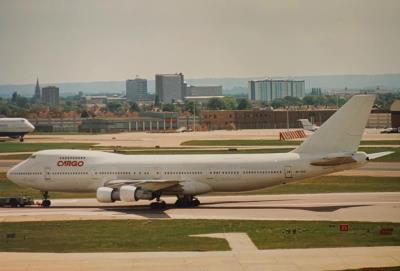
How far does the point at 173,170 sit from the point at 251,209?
6.12 meters

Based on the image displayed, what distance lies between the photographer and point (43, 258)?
35844 mm

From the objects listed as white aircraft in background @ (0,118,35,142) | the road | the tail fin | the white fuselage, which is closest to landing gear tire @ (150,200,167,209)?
the white fuselage

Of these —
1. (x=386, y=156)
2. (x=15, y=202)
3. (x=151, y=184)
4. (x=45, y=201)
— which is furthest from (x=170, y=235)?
(x=386, y=156)

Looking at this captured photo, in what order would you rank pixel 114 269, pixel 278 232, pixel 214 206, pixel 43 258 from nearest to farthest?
pixel 114 269, pixel 43 258, pixel 278 232, pixel 214 206

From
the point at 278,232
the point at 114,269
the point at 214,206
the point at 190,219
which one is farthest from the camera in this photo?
the point at 214,206

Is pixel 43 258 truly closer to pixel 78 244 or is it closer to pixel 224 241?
pixel 78 244

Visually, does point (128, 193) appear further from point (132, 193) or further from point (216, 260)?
point (216, 260)

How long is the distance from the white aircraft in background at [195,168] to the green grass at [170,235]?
280 inches

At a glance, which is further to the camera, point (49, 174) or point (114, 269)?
point (49, 174)

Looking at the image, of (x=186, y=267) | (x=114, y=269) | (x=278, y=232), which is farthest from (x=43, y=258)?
(x=278, y=232)

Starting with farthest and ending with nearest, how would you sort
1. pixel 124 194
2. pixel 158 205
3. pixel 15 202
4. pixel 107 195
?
1. pixel 15 202
2. pixel 158 205
3. pixel 107 195
4. pixel 124 194

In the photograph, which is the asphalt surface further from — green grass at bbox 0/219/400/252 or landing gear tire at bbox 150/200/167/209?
landing gear tire at bbox 150/200/167/209

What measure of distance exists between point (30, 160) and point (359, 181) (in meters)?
27.2

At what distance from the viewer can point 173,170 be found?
54531 millimetres
